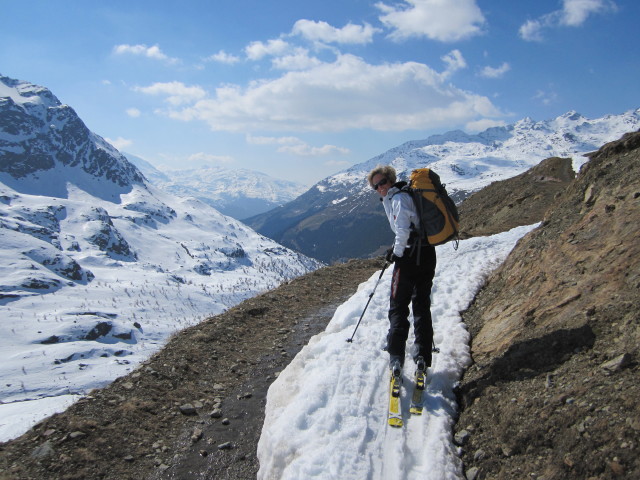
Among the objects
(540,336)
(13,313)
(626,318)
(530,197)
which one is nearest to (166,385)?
(540,336)

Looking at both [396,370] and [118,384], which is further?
[118,384]

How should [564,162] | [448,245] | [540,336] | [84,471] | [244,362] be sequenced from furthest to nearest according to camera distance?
[564,162]
[448,245]
[244,362]
[540,336]
[84,471]

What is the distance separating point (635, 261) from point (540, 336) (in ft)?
6.58

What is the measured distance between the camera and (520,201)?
27438 mm

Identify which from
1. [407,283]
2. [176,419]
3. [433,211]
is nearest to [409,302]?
[407,283]

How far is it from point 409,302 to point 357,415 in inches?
88.0

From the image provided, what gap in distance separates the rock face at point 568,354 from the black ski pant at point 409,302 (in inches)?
42.5

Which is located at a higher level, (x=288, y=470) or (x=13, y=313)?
(x=288, y=470)

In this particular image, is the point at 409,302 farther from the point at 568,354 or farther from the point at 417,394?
the point at 568,354

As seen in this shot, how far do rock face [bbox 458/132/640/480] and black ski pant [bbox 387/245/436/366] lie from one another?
1.08 metres

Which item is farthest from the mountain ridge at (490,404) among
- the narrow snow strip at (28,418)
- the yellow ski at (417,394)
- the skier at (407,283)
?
the narrow snow strip at (28,418)

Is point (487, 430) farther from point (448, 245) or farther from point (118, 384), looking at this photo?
point (448, 245)

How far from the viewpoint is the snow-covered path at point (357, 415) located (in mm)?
5364

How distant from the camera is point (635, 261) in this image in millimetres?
6562
